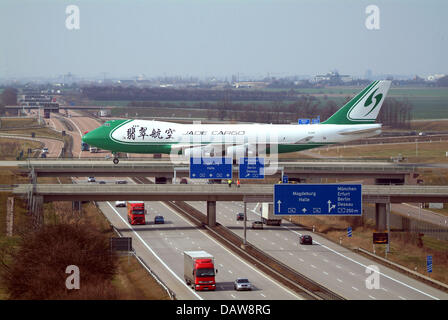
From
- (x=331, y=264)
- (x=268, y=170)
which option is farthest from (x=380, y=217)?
(x=268, y=170)

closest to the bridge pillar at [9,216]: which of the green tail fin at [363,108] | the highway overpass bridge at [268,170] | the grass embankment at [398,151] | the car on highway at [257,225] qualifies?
the highway overpass bridge at [268,170]

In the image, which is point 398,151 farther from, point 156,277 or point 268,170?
point 156,277

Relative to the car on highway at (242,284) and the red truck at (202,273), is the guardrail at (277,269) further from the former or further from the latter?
the red truck at (202,273)

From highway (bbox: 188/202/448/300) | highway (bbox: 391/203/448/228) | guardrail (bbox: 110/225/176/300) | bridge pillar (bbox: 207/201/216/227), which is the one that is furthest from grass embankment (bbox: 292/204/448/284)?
guardrail (bbox: 110/225/176/300)

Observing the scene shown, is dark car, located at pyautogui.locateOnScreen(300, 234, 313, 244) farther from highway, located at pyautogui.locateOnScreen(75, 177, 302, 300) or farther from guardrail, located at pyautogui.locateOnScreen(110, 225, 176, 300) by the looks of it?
guardrail, located at pyautogui.locateOnScreen(110, 225, 176, 300)
